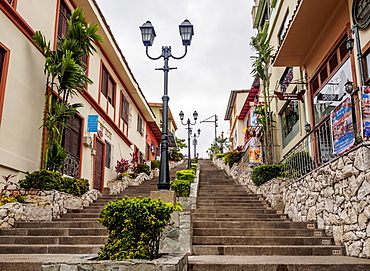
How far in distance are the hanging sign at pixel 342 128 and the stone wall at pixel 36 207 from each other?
7.36 meters

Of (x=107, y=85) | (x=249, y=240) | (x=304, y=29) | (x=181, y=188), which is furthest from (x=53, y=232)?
(x=107, y=85)

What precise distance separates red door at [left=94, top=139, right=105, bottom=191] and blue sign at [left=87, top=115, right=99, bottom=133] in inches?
49.3

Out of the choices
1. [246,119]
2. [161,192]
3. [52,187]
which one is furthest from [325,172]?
[246,119]

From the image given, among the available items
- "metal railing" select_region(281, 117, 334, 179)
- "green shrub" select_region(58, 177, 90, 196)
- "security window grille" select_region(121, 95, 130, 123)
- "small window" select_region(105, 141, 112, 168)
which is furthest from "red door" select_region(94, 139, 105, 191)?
"metal railing" select_region(281, 117, 334, 179)

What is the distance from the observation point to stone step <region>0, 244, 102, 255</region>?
24.5 feet

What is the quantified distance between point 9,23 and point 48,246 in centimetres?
595

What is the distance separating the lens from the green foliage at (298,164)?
9.77 m

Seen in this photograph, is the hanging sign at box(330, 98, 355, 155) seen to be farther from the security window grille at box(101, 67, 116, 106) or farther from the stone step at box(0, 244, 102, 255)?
the security window grille at box(101, 67, 116, 106)

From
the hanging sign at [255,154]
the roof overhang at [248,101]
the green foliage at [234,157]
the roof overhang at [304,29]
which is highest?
the roof overhang at [248,101]

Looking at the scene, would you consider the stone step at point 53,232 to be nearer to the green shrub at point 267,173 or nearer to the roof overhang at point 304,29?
the green shrub at point 267,173

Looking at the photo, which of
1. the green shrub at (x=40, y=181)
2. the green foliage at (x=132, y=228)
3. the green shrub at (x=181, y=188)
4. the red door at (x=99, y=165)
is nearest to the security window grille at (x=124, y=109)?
the red door at (x=99, y=165)

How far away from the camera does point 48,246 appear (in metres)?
7.59

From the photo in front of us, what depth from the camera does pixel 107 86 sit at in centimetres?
1803

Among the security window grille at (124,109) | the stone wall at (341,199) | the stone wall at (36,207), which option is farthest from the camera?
the security window grille at (124,109)
